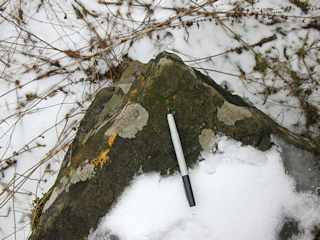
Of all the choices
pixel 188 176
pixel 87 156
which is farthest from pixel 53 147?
pixel 188 176

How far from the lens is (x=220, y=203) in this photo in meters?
1.53

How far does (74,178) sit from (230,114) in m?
1.04

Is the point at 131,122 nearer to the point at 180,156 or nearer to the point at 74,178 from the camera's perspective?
the point at 180,156

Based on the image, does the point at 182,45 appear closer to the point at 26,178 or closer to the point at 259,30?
the point at 259,30

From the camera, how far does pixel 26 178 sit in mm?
2326

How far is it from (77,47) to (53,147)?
1055mm

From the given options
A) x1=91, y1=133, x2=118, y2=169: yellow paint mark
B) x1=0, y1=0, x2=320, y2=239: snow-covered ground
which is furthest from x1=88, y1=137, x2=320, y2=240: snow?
x1=0, y1=0, x2=320, y2=239: snow-covered ground

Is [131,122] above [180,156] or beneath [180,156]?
above

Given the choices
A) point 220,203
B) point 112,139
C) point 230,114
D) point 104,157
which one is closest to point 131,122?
point 112,139

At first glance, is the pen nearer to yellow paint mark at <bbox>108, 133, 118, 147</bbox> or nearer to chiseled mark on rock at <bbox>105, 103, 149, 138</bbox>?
chiseled mark on rock at <bbox>105, 103, 149, 138</bbox>

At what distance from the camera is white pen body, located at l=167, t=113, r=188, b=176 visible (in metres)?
1.50

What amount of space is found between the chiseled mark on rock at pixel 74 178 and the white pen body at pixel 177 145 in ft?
1.70

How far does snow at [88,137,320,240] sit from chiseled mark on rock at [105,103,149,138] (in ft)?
0.89

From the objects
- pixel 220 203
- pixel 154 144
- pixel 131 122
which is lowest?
pixel 220 203
